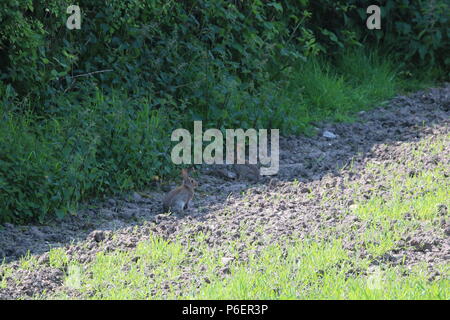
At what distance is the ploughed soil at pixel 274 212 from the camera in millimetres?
6309

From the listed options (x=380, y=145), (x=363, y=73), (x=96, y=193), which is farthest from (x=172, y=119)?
(x=363, y=73)

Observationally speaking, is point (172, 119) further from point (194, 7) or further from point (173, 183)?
point (194, 7)

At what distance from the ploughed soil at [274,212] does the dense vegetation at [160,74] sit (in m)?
0.36

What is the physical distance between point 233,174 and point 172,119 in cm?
95

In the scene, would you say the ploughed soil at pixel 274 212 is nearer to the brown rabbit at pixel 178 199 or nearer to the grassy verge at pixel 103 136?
the brown rabbit at pixel 178 199

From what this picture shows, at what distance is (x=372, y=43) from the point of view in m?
12.5

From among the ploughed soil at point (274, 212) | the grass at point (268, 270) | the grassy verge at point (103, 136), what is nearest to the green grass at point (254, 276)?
the grass at point (268, 270)

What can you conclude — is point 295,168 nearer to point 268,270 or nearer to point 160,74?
point 160,74

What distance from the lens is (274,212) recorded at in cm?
726

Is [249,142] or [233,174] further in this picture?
[249,142]

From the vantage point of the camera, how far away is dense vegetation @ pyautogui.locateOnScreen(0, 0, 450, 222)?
25.1 ft

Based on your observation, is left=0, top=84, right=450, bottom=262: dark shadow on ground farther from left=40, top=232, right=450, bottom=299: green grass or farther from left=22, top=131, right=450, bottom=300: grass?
left=40, top=232, right=450, bottom=299: green grass

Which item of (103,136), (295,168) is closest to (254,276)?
(103,136)
